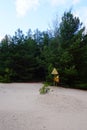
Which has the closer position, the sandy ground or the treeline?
the sandy ground

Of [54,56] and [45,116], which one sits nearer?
[45,116]

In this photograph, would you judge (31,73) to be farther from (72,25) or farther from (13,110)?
(13,110)

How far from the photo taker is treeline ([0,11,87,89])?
24531 mm

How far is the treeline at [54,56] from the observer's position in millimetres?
24531

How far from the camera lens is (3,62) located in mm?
28172

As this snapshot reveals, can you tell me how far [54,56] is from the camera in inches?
979

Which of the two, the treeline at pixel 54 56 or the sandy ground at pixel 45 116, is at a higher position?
the treeline at pixel 54 56

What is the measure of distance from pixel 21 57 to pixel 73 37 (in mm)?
6776

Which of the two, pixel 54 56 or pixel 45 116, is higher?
pixel 54 56

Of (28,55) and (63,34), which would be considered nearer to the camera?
(63,34)

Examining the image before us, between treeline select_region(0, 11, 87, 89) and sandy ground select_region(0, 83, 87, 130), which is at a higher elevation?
treeline select_region(0, 11, 87, 89)

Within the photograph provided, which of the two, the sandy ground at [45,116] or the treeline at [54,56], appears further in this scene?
the treeline at [54,56]

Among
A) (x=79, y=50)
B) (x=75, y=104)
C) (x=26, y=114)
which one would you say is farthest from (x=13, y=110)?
(x=79, y=50)

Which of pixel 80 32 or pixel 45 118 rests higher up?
pixel 80 32
